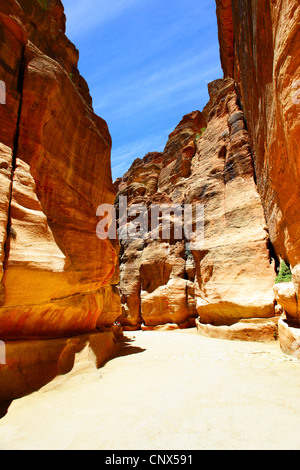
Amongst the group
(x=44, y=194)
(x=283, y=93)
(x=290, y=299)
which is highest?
(x=283, y=93)

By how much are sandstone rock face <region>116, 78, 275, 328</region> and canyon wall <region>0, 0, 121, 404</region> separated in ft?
20.7

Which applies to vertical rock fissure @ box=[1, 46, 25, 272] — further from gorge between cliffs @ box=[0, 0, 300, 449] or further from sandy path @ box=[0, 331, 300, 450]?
sandy path @ box=[0, 331, 300, 450]

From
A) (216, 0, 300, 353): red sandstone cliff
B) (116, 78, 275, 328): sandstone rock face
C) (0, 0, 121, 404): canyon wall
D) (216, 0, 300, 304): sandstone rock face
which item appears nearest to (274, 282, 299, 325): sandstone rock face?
(216, 0, 300, 353): red sandstone cliff

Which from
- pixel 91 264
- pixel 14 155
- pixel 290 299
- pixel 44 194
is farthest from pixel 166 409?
pixel 14 155

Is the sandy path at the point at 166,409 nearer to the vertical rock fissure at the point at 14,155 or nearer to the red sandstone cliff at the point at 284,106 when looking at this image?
the red sandstone cliff at the point at 284,106

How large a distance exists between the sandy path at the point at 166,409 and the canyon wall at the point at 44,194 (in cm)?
141

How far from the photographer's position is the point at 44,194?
6.19m

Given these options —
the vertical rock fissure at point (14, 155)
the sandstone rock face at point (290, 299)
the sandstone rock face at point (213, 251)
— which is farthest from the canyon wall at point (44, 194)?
the sandstone rock face at point (213, 251)

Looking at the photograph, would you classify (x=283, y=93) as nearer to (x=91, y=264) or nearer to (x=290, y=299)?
(x=290, y=299)

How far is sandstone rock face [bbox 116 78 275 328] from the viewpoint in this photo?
10859mm

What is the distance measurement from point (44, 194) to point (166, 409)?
5370mm

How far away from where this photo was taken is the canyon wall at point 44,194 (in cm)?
500
